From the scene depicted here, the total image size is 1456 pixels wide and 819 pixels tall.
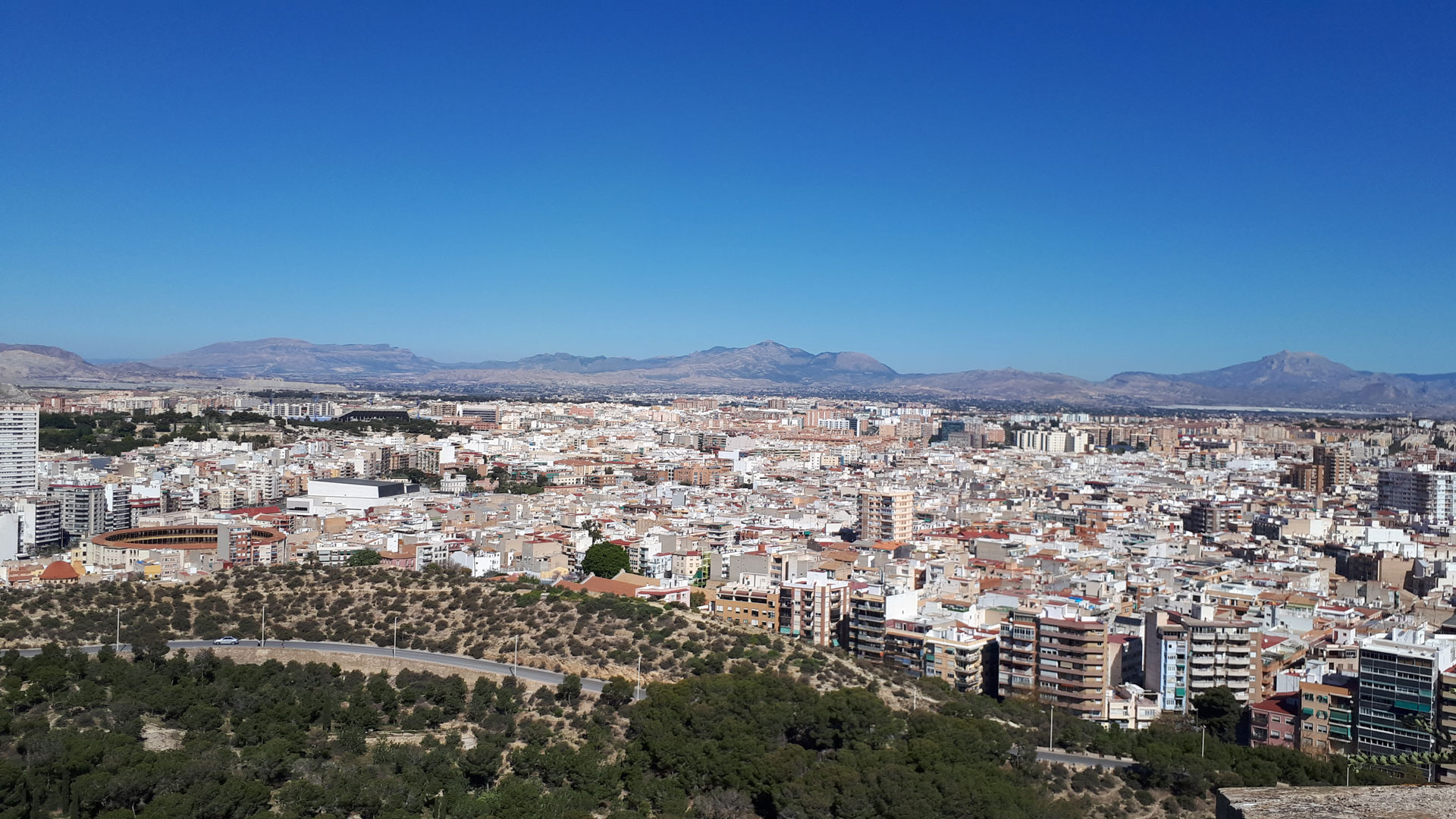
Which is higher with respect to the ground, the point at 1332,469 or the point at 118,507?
the point at 1332,469

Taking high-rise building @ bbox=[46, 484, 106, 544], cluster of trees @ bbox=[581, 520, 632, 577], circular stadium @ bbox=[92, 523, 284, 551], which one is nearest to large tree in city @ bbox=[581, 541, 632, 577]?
cluster of trees @ bbox=[581, 520, 632, 577]

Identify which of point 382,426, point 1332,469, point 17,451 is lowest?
point 1332,469

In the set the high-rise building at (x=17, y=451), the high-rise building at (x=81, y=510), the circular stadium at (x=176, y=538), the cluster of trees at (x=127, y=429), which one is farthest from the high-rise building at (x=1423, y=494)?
the high-rise building at (x=17, y=451)

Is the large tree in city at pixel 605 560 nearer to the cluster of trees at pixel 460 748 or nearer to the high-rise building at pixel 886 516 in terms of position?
the cluster of trees at pixel 460 748

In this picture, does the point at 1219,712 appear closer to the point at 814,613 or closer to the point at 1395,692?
the point at 1395,692

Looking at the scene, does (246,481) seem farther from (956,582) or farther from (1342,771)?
(1342,771)

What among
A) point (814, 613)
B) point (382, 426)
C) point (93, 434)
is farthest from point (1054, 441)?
point (814, 613)

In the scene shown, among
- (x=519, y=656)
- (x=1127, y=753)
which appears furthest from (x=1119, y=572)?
(x=519, y=656)

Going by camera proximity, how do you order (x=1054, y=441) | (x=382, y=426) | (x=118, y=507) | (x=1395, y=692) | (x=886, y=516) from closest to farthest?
1. (x=1395, y=692)
2. (x=118, y=507)
3. (x=886, y=516)
4. (x=382, y=426)
5. (x=1054, y=441)

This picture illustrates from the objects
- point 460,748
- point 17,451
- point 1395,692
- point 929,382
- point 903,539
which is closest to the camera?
point 460,748
